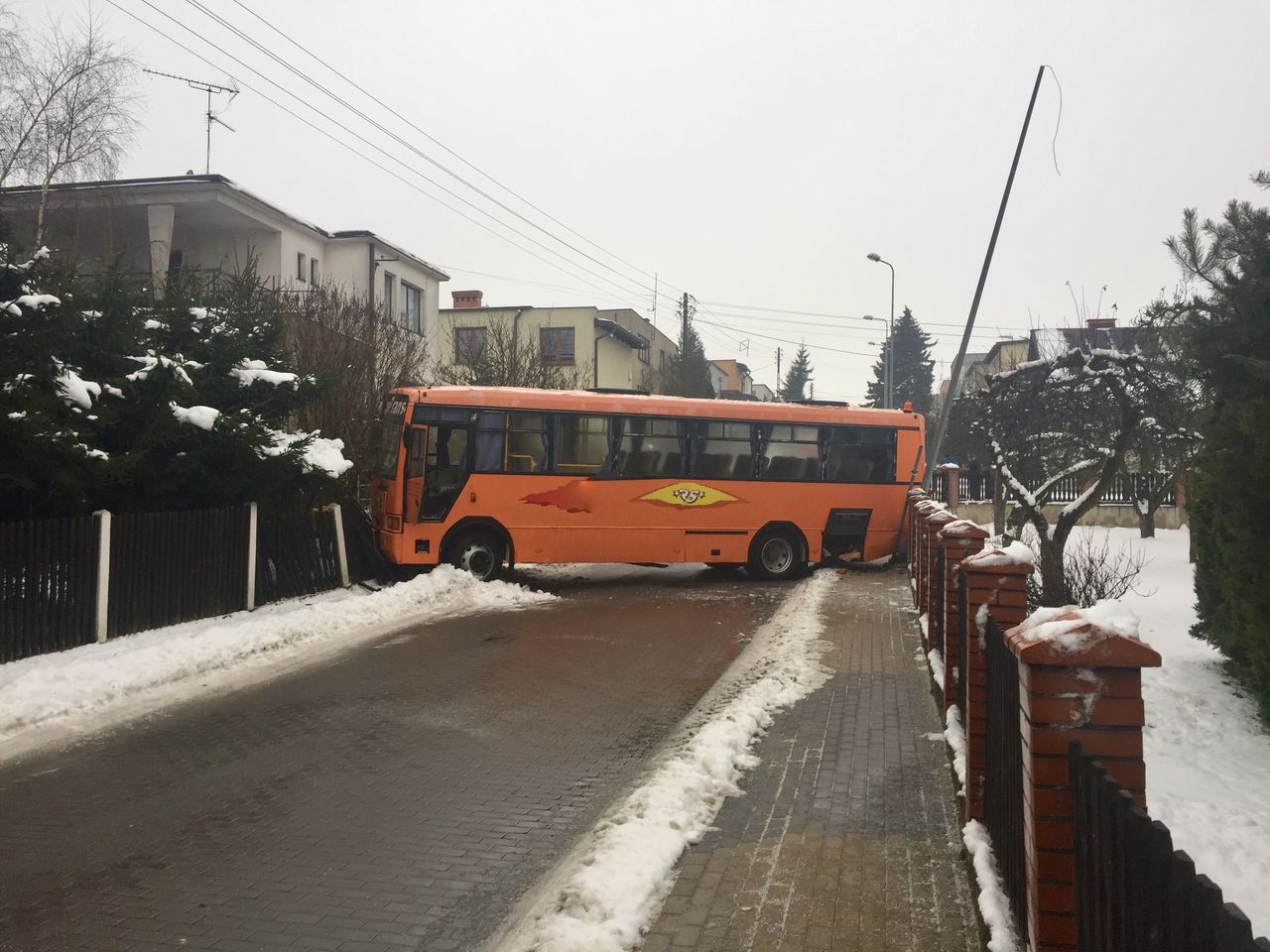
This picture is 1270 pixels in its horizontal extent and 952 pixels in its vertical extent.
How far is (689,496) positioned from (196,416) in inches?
340

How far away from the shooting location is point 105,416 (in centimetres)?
1116

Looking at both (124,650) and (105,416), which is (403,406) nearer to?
(105,416)

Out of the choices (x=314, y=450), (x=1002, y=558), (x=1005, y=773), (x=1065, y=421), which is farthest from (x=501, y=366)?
(x=1005, y=773)

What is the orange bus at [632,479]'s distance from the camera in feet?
53.8

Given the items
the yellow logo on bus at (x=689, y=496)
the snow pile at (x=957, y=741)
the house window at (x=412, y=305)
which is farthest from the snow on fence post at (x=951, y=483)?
the snow pile at (x=957, y=741)

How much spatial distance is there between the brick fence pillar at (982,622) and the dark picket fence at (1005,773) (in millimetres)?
193

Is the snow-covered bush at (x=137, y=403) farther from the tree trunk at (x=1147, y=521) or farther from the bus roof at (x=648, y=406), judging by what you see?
the tree trunk at (x=1147, y=521)

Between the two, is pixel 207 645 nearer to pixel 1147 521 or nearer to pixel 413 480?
pixel 413 480

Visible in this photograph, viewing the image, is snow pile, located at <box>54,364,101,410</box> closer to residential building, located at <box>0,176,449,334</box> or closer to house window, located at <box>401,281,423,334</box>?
residential building, located at <box>0,176,449,334</box>

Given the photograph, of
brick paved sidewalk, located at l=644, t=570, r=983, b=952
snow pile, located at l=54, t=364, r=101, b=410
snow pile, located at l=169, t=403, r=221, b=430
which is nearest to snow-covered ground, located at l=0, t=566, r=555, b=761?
snow pile, located at l=169, t=403, r=221, b=430

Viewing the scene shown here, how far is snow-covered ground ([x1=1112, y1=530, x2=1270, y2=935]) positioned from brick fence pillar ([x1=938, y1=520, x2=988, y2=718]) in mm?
1351

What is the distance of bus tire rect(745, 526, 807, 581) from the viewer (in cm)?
1858

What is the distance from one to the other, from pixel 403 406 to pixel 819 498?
771cm

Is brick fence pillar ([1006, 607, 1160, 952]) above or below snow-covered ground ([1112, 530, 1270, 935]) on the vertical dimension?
above
